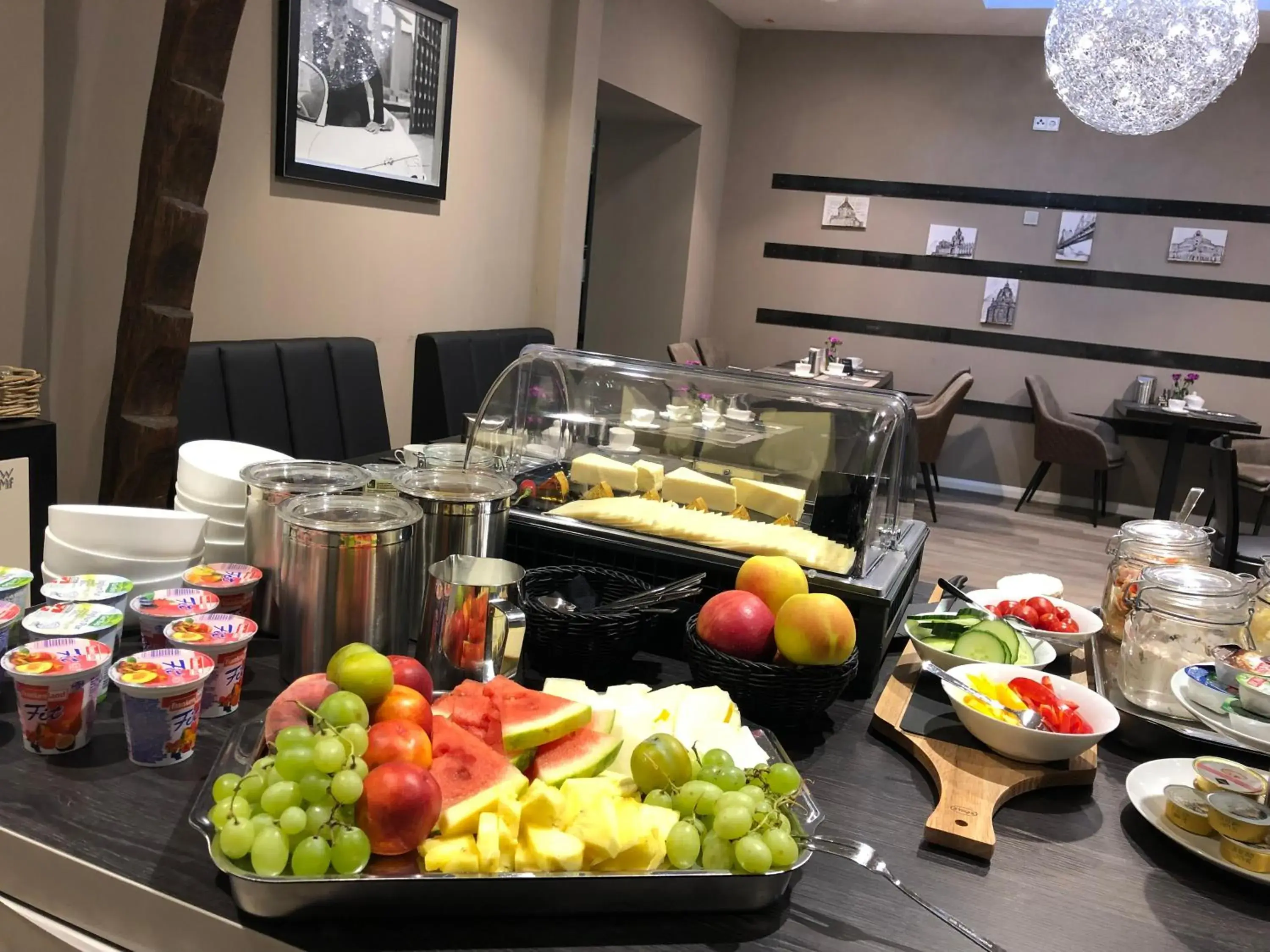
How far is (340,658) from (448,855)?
0.27 m

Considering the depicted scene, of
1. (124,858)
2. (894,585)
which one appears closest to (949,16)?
(894,585)

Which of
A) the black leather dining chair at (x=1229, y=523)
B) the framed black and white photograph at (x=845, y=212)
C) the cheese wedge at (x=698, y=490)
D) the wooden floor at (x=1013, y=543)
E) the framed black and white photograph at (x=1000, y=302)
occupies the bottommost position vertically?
the wooden floor at (x=1013, y=543)

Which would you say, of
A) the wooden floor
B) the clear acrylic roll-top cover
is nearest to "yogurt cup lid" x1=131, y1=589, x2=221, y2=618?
the clear acrylic roll-top cover

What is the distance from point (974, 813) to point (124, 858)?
864 millimetres

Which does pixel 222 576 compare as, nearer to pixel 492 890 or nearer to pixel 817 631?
pixel 492 890

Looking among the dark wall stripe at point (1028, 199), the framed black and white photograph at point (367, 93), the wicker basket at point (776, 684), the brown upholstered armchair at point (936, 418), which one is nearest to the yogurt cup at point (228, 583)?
the wicker basket at point (776, 684)

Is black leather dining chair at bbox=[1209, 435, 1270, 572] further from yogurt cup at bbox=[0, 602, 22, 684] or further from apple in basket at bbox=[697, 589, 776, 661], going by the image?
yogurt cup at bbox=[0, 602, 22, 684]

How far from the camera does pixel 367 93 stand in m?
3.70

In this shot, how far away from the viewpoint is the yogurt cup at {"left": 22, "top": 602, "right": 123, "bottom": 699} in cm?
105

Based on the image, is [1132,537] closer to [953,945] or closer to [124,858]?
[953,945]

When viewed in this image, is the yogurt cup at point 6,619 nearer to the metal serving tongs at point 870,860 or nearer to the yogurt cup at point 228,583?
the yogurt cup at point 228,583

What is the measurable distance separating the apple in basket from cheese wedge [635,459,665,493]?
0.50m

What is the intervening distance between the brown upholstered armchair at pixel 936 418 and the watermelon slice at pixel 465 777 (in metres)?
5.26

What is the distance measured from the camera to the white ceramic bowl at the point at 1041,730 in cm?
117
